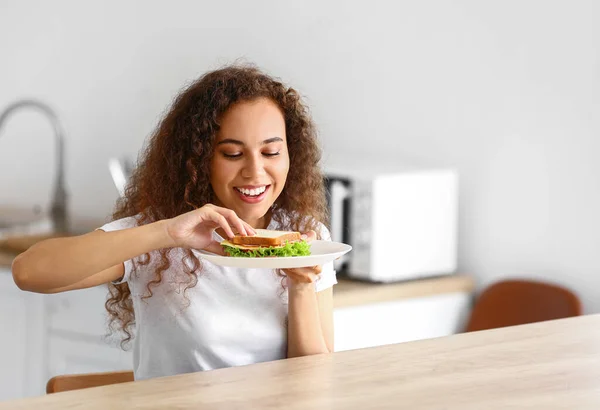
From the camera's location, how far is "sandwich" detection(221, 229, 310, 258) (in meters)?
1.70

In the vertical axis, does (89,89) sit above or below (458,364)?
above

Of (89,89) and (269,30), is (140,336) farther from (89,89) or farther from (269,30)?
(89,89)

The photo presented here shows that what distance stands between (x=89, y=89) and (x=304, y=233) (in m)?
2.47

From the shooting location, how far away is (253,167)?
1807mm

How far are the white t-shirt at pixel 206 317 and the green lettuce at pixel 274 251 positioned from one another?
147mm

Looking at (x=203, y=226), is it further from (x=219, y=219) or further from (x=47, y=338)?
(x=47, y=338)

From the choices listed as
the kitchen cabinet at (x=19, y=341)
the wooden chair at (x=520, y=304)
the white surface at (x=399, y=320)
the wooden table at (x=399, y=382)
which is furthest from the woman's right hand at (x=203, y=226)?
the kitchen cabinet at (x=19, y=341)

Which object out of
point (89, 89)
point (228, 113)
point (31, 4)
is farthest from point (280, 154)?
point (31, 4)

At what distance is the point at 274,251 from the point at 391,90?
1.77m

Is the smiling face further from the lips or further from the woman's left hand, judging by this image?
the woman's left hand

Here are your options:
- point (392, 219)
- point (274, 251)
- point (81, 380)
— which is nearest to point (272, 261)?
point (274, 251)

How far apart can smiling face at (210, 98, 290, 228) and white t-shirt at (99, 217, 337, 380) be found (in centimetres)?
11

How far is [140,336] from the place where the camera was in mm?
1916

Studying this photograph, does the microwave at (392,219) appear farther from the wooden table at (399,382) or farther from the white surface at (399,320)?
the wooden table at (399,382)
